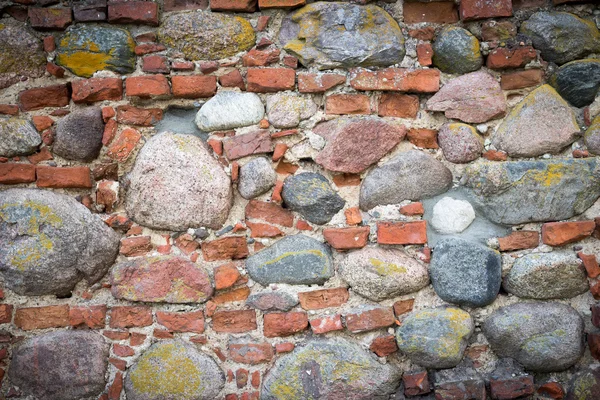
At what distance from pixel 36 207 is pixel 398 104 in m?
1.12

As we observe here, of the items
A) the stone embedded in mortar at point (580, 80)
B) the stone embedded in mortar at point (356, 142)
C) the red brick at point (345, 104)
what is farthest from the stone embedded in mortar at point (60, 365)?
the stone embedded in mortar at point (580, 80)

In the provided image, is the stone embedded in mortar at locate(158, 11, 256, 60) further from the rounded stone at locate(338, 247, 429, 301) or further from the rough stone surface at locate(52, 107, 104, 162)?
the rounded stone at locate(338, 247, 429, 301)

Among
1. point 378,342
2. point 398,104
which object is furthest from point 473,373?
point 398,104

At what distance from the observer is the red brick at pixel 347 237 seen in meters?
1.59

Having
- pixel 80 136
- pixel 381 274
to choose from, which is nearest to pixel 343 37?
pixel 381 274

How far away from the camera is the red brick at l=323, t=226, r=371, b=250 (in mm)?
1593

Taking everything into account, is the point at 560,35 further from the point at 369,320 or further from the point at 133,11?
the point at 133,11

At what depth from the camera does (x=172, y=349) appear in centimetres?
157

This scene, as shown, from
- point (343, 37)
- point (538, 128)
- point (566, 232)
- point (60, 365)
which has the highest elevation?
point (343, 37)

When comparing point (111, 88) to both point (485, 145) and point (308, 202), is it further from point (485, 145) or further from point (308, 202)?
point (485, 145)

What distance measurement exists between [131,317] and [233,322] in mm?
302

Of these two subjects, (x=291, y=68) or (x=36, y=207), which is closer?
(x=36, y=207)

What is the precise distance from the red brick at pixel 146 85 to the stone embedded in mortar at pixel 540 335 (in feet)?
3.97

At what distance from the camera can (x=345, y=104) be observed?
1.64 meters
